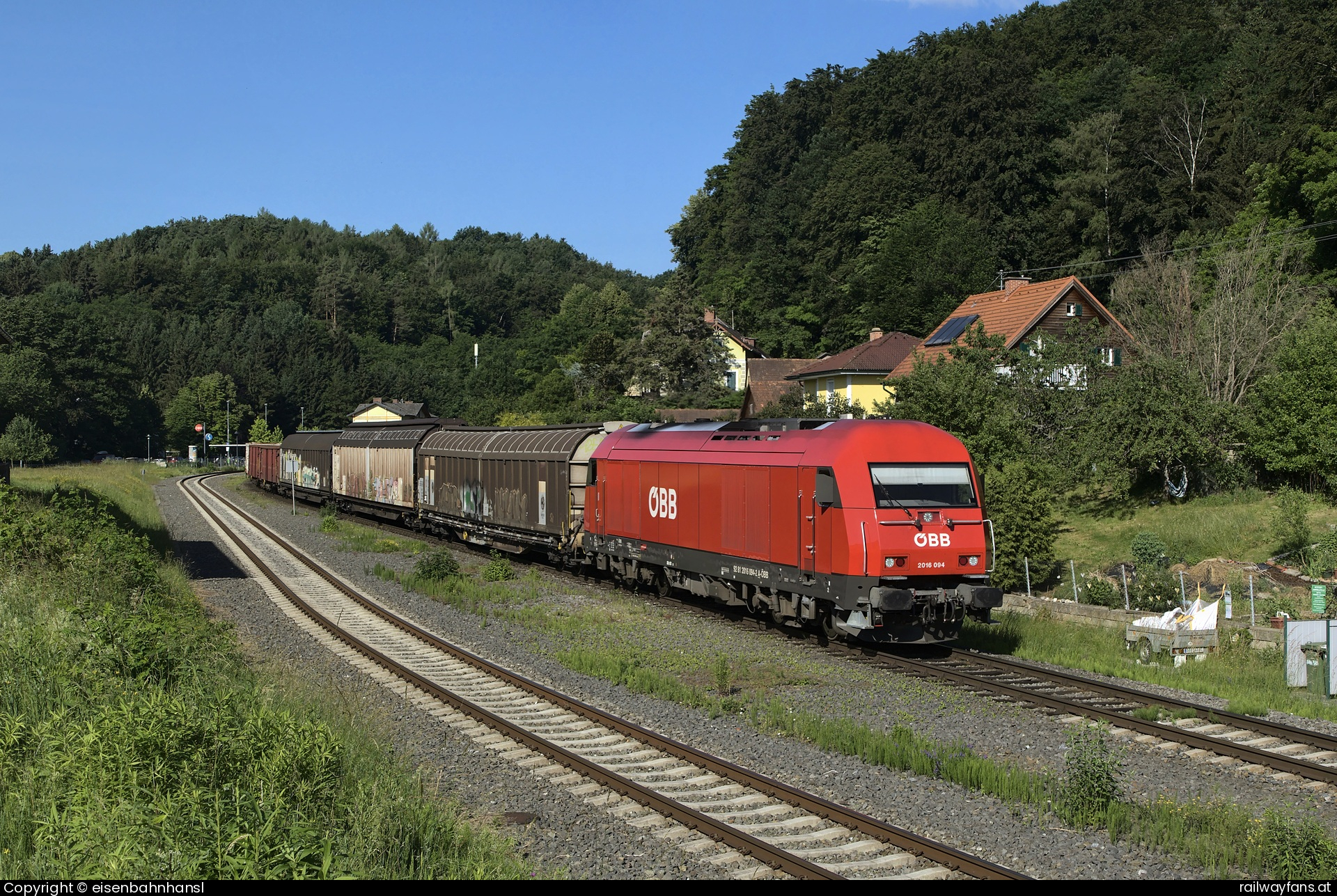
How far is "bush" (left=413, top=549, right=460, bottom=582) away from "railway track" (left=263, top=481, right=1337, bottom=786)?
10.5 metres

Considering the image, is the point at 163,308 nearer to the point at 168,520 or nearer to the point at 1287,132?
the point at 168,520

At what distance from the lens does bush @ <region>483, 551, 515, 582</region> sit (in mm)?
24375

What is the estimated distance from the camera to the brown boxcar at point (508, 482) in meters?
25.2

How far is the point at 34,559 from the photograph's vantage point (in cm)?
1599

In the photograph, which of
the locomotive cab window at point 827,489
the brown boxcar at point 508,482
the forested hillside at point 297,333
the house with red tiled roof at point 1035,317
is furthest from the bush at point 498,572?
the forested hillside at point 297,333

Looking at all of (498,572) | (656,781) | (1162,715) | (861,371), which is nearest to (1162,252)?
(861,371)

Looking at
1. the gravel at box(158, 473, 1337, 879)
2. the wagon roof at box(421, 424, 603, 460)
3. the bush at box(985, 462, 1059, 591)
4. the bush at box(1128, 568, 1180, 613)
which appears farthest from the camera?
the wagon roof at box(421, 424, 603, 460)

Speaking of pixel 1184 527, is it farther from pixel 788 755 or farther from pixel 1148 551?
pixel 788 755

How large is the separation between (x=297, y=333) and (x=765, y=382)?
3998 inches

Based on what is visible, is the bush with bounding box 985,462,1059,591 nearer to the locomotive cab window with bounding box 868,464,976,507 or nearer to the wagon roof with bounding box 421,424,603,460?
the locomotive cab window with bounding box 868,464,976,507

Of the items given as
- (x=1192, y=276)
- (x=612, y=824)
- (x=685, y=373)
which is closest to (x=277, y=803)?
(x=612, y=824)

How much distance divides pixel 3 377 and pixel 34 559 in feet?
290

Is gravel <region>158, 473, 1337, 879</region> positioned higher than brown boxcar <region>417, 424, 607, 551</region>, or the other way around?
brown boxcar <region>417, 424, 607, 551</region>

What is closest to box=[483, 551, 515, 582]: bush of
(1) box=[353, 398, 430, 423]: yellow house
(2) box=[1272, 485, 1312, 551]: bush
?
(2) box=[1272, 485, 1312, 551]: bush
